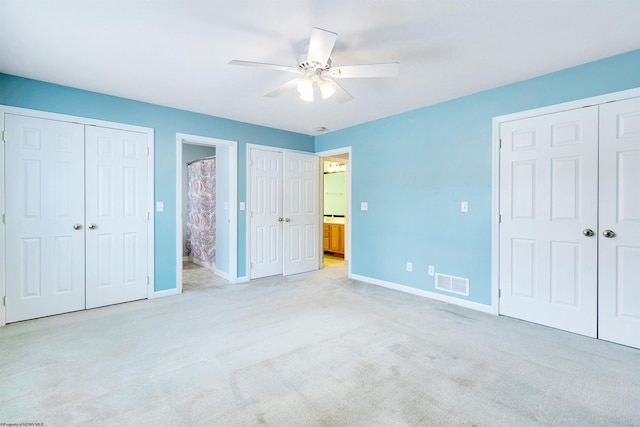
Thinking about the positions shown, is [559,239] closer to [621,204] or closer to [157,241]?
[621,204]

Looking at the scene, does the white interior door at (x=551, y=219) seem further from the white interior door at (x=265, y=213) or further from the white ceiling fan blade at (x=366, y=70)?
the white interior door at (x=265, y=213)

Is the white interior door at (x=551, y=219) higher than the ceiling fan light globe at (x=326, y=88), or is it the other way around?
the ceiling fan light globe at (x=326, y=88)

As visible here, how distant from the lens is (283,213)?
16.4 ft

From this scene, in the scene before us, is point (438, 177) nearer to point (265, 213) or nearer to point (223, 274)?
point (265, 213)

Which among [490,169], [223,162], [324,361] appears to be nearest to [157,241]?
[223,162]

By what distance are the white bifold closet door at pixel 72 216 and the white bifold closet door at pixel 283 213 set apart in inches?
60.6

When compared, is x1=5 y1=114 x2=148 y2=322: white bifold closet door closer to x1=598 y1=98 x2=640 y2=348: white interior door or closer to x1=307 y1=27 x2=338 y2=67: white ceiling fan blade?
x1=307 y1=27 x2=338 y2=67: white ceiling fan blade

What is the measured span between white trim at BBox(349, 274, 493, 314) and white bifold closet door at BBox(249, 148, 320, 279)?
1053 millimetres

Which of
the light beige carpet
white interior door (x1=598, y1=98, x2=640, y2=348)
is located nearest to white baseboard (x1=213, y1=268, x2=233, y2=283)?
the light beige carpet

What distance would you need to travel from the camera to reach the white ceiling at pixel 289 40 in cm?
190

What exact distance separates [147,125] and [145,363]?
278cm

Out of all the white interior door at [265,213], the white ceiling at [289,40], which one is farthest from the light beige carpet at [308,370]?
the white ceiling at [289,40]

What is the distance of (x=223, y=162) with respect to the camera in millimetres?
4750

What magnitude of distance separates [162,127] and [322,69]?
2.54 m
